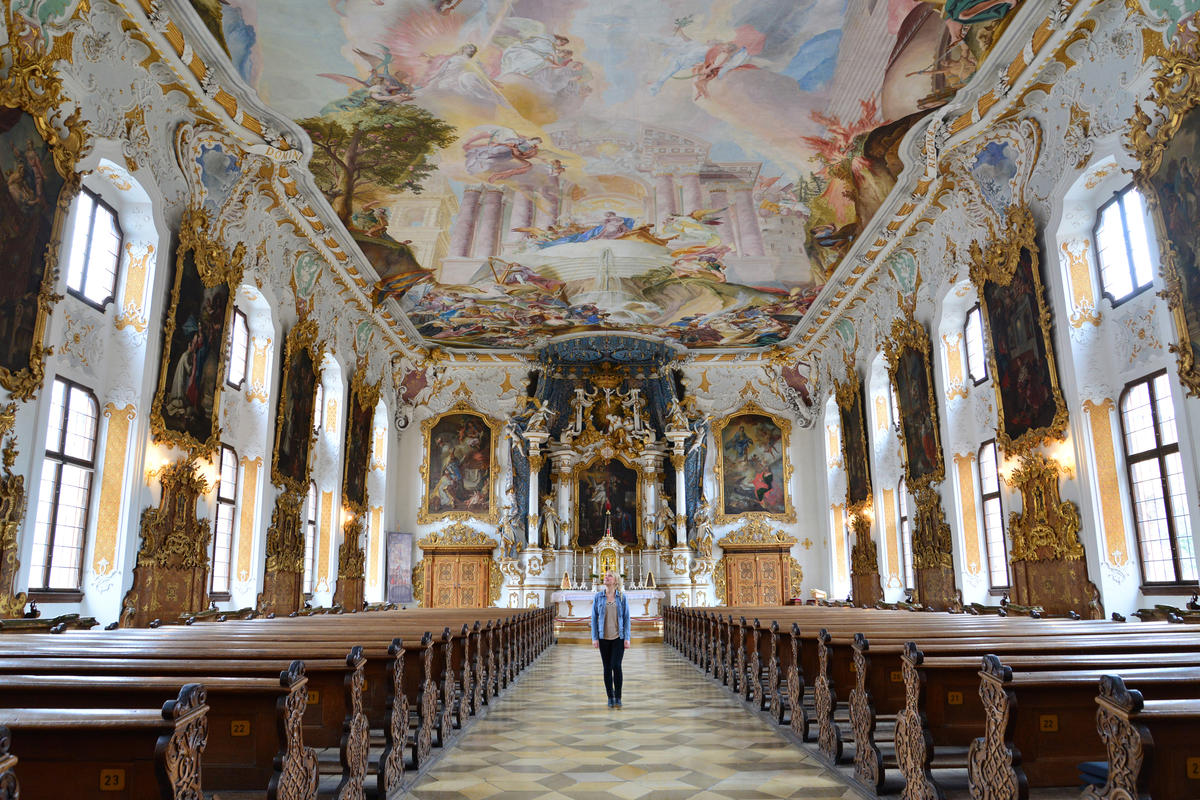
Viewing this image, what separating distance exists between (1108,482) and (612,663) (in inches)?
295

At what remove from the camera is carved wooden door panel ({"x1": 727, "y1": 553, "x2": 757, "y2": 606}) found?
2584cm

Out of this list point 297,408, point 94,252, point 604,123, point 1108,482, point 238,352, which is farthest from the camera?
point 297,408

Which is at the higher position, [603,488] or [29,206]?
[29,206]

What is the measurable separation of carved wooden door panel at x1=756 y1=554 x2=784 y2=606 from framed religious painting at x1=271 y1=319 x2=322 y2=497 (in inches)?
558

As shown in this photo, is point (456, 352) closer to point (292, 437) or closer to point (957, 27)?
point (292, 437)

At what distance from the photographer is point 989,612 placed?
14438 mm

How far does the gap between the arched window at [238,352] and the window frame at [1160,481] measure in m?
14.5

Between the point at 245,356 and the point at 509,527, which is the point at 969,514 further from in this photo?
the point at 245,356

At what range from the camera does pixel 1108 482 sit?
38.6 ft

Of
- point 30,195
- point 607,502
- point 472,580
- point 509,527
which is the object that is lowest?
point 472,580

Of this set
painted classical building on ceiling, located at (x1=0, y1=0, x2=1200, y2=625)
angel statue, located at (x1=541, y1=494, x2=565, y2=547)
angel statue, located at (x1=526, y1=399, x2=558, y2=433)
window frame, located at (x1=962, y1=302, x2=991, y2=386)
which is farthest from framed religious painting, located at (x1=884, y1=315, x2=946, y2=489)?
angel statue, located at (x1=541, y1=494, x2=565, y2=547)

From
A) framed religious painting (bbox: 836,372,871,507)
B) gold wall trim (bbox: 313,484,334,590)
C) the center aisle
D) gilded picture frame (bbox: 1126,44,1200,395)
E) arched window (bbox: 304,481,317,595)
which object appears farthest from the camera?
framed religious painting (bbox: 836,372,871,507)

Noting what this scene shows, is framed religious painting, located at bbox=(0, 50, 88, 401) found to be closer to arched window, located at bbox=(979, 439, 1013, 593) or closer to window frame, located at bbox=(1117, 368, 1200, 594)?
window frame, located at bbox=(1117, 368, 1200, 594)

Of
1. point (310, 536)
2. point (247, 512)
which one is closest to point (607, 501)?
point (310, 536)
